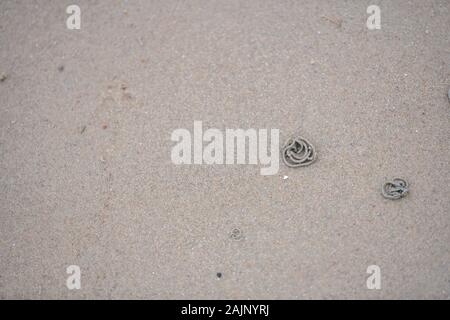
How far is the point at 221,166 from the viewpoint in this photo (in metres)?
2.86

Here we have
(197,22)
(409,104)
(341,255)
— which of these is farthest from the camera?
(197,22)

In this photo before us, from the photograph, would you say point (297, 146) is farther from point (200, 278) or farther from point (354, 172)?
point (200, 278)

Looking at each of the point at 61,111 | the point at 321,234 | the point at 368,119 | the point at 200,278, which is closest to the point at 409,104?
the point at 368,119

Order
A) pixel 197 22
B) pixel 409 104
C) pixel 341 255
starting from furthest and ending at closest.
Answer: pixel 197 22
pixel 409 104
pixel 341 255

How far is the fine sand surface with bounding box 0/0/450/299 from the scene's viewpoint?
2.71 m

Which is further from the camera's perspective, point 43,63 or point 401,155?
point 43,63

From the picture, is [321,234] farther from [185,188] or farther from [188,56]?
[188,56]

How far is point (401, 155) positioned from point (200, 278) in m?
1.55

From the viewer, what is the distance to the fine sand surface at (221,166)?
271 cm

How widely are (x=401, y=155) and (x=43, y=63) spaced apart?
2.60 meters

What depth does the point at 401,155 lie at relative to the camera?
281 cm

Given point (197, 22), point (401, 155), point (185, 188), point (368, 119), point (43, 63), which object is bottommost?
point (185, 188)

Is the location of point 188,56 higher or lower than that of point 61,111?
higher

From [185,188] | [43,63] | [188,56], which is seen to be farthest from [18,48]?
[185,188]
